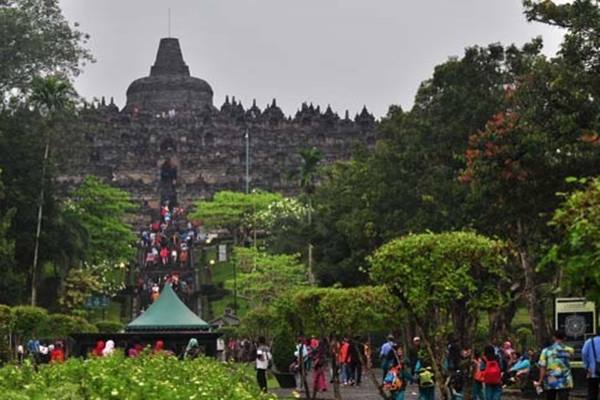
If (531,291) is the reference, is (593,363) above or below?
below

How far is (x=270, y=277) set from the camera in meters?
55.2

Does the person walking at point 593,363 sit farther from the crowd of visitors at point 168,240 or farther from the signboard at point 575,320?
the crowd of visitors at point 168,240

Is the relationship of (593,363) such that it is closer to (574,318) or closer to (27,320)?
(574,318)

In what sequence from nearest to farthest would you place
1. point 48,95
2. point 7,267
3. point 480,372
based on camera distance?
1. point 480,372
2. point 7,267
3. point 48,95

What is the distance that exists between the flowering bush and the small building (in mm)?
15937

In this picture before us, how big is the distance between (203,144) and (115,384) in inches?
3606

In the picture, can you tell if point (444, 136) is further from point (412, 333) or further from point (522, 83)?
point (522, 83)

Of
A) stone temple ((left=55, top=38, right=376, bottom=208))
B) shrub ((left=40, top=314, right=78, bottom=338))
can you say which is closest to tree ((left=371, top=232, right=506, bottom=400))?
shrub ((left=40, top=314, right=78, bottom=338))

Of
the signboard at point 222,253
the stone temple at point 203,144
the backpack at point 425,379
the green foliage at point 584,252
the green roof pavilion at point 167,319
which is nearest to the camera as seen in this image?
the green foliage at point 584,252

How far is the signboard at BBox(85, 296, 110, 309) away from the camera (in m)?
53.8

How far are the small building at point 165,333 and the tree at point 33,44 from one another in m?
19.0

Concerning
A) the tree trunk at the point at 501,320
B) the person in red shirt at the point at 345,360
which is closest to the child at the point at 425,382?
the tree trunk at the point at 501,320

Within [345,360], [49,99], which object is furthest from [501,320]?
[49,99]

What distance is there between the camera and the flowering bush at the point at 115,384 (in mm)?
9000
